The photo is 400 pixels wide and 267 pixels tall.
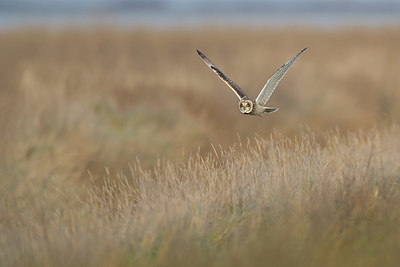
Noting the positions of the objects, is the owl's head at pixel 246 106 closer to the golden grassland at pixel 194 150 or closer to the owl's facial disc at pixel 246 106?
the owl's facial disc at pixel 246 106

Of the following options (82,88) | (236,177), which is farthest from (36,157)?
(236,177)

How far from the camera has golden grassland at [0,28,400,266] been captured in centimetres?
446

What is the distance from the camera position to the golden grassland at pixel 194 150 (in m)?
4.46

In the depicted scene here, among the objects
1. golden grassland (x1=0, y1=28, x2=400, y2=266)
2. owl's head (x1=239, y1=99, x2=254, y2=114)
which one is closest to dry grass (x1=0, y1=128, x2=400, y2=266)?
golden grassland (x1=0, y1=28, x2=400, y2=266)

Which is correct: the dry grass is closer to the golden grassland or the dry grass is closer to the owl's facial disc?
the golden grassland

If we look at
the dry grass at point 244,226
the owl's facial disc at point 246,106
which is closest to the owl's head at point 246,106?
the owl's facial disc at point 246,106

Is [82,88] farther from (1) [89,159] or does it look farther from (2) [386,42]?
(2) [386,42]

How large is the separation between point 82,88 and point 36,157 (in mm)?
3025

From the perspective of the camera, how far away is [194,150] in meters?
10.2

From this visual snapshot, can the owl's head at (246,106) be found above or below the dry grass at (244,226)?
above

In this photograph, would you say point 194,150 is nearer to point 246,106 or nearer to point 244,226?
point 244,226

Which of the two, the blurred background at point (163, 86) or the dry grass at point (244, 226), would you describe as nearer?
the dry grass at point (244, 226)

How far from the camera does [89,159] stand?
9320 mm

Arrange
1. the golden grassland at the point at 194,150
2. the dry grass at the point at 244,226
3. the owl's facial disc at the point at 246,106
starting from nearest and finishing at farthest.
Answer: the owl's facial disc at the point at 246,106 → the dry grass at the point at 244,226 → the golden grassland at the point at 194,150
